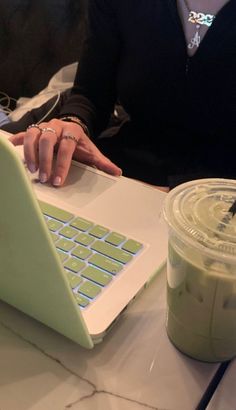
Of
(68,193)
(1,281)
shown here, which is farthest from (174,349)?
(68,193)

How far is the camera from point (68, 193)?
711 millimetres

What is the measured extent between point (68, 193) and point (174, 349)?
1.00 feet

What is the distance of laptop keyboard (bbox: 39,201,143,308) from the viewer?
0.53 metres

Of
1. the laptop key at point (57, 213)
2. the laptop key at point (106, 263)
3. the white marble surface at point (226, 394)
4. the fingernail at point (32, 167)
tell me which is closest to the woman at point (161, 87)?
the fingernail at point (32, 167)

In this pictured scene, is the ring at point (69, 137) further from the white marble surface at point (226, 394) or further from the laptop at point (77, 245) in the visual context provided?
the white marble surface at point (226, 394)

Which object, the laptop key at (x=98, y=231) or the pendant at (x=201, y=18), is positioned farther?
the pendant at (x=201, y=18)

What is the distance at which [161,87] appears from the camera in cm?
103

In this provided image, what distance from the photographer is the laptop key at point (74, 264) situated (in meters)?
0.54

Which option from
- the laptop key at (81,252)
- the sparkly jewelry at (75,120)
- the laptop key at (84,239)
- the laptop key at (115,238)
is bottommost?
the sparkly jewelry at (75,120)

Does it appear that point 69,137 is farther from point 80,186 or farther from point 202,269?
point 202,269

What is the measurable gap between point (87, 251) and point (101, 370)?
0.15 metres

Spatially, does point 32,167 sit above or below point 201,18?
below

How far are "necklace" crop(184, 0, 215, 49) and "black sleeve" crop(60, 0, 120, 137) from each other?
→ 7.4 inches

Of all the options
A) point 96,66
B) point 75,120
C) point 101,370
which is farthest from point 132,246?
point 96,66
